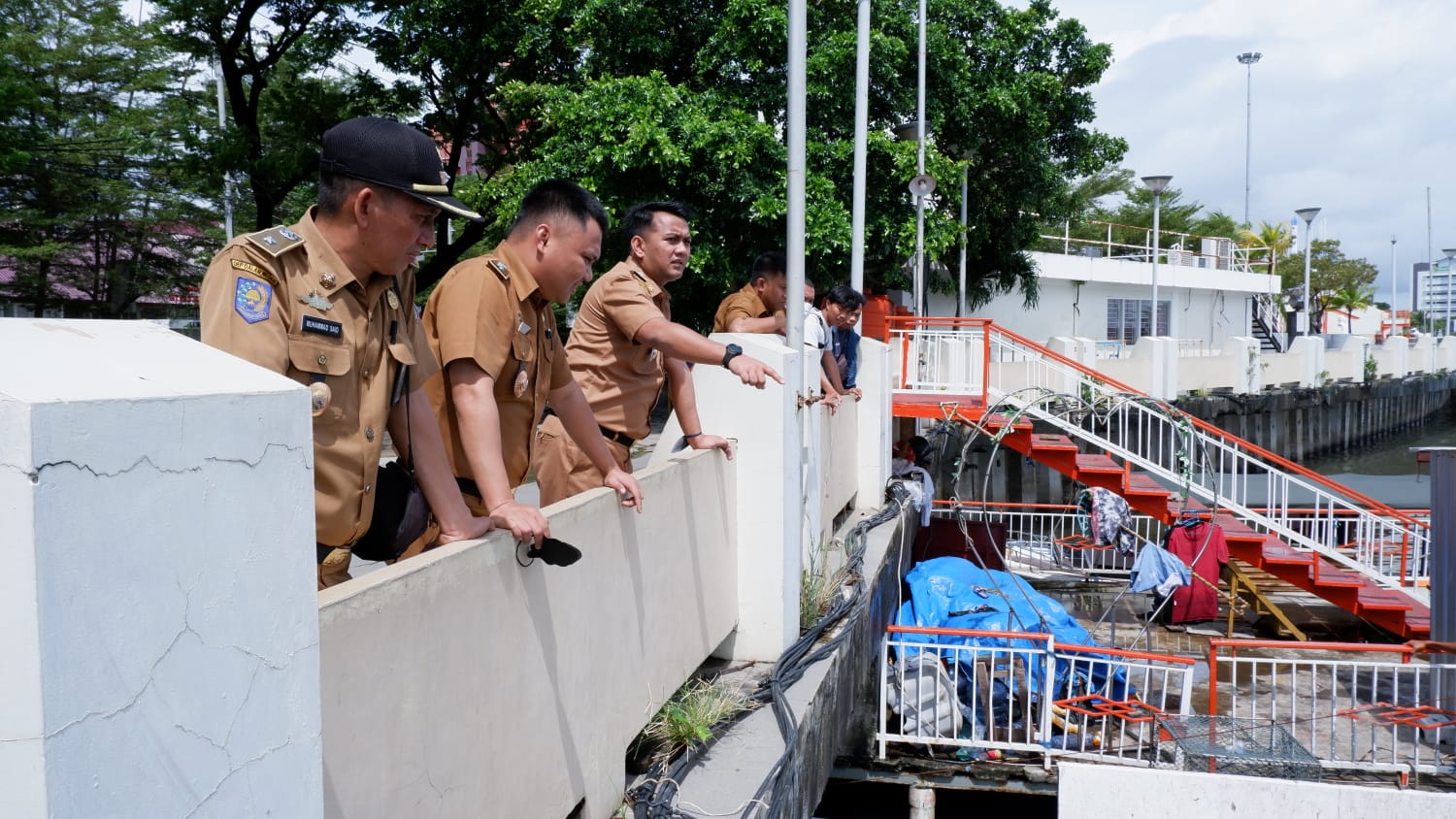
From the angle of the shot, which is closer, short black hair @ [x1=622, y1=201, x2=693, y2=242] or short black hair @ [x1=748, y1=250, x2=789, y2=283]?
short black hair @ [x1=622, y1=201, x2=693, y2=242]

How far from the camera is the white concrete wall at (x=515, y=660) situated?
1.98 meters

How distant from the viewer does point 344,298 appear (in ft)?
7.50

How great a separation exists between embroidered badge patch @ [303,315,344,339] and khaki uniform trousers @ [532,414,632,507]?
5.74ft

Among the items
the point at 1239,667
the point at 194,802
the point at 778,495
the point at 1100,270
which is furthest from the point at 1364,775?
the point at 1100,270

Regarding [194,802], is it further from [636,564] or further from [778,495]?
[778,495]

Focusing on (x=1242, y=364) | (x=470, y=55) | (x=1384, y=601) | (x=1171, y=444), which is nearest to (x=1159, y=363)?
(x=1242, y=364)

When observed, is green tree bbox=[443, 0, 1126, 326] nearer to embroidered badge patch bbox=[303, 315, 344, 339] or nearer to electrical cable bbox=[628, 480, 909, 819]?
electrical cable bbox=[628, 480, 909, 819]

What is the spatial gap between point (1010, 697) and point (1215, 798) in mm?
1372

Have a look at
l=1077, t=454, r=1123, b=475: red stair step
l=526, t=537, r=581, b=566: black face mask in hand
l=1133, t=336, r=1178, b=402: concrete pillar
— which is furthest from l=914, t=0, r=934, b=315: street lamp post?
l=526, t=537, r=581, b=566: black face mask in hand

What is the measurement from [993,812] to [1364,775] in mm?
2548

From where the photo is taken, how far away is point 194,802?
47.8 inches

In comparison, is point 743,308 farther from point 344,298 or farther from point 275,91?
point 275,91

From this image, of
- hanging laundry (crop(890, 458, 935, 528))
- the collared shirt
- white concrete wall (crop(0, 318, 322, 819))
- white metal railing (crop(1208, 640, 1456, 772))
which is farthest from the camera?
hanging laundry (crop(890, 458, 935, 528))

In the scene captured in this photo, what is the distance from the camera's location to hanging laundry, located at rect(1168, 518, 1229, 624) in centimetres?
1173
